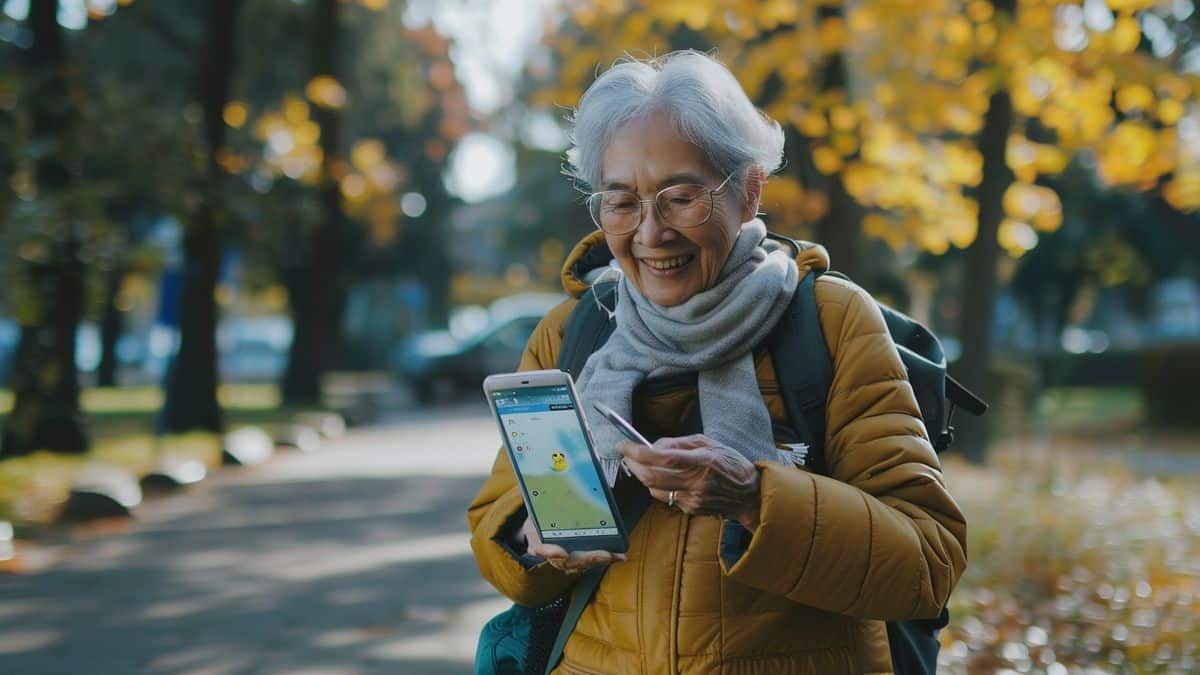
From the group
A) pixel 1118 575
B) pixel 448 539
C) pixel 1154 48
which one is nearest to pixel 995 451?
pixel 1154 48

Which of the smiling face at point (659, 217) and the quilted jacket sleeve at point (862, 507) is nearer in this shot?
the quilted jacket sleeve at point (862, 507)

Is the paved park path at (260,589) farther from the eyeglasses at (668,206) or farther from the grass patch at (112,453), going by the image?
the eyeglasses at (668,206)

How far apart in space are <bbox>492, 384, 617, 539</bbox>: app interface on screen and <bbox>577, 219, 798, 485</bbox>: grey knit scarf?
0.06 m

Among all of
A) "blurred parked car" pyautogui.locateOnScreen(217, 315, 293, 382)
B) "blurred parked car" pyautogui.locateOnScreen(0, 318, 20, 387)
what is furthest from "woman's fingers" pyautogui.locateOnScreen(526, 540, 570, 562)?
"blurred parked car" pyautogui.locateOnScreen(217, 315, 293, 382)

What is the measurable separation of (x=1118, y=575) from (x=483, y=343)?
25532 mm

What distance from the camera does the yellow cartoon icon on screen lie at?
2.62 meters

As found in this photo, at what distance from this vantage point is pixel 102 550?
1052 cm

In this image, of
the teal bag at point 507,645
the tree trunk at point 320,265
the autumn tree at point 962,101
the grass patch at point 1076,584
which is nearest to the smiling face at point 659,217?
the teal bag at point 507,645

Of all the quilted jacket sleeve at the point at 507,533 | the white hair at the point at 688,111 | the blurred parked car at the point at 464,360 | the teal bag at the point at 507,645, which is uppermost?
the white hair at the point at 688,111

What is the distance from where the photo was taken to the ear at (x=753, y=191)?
2.81 meters

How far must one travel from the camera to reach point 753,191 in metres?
2.85

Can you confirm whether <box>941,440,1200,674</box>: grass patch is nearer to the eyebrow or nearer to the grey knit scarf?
the grey knit scarf

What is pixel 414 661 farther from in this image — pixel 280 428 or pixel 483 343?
pixel 483 343

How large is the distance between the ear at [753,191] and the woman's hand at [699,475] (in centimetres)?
58
